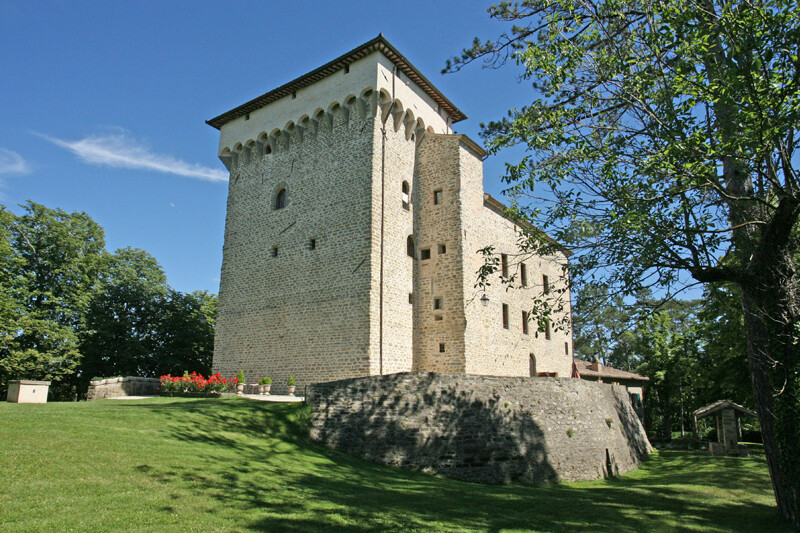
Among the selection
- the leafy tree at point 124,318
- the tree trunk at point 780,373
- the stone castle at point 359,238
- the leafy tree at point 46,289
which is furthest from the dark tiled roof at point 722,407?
the leafy tree at point 46,289

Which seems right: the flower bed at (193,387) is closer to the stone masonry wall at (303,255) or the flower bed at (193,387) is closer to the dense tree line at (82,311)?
the stone masonry wall at (303,255)

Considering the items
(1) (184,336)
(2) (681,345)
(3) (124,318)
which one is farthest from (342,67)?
(2) (681,345)

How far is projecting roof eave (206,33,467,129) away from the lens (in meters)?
19.6

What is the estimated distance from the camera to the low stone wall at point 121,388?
707 inches

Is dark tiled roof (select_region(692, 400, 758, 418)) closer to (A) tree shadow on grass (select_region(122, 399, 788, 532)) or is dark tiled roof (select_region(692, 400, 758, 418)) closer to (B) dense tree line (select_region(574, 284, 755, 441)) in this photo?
(B) dense tree line (select_region(574, 284, 755, 441))

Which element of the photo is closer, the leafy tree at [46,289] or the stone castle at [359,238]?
the stone castle at [359,238]

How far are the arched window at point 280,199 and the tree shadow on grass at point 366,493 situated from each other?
31.8ft

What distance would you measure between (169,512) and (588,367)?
114 ft

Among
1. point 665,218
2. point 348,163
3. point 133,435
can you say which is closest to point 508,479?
point 665,218

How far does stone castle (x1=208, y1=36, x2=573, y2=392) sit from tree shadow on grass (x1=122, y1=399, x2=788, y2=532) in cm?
472

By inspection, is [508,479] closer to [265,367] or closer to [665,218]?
[665,218]

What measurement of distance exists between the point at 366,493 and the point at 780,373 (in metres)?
7.65

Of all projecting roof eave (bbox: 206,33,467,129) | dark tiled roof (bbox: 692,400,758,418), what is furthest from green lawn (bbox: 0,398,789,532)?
projecting roof eave (bbox: 206,33,467,129)

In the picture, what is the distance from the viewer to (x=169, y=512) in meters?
6.66
